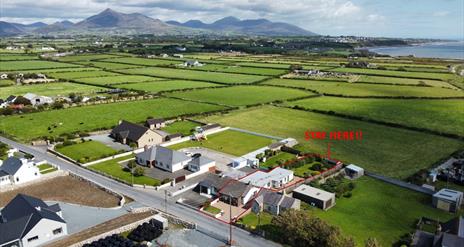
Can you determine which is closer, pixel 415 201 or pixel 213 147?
pixel 415 201

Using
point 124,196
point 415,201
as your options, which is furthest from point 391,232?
point 124,196

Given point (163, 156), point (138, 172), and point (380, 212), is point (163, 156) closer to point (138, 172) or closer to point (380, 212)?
point (138, 172)

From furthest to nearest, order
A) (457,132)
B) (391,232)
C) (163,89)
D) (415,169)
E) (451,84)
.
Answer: (451,84) → (163,89) → (457,132) → (415,169) → (391,232)

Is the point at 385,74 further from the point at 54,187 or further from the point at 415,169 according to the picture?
the point at 54,187

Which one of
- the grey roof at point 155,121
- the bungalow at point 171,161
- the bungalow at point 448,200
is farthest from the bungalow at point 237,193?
the grey roof at point 155,121

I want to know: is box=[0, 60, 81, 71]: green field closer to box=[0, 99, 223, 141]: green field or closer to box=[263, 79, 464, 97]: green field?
box=[0, 99, 223, 141]: green field

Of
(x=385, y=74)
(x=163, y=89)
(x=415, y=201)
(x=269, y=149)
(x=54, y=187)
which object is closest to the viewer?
(x=415, y=201)

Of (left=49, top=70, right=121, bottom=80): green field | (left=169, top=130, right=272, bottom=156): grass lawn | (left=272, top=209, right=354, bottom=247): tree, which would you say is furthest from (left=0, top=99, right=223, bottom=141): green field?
(left=49, top=70, right=121, bottom=80): green field
